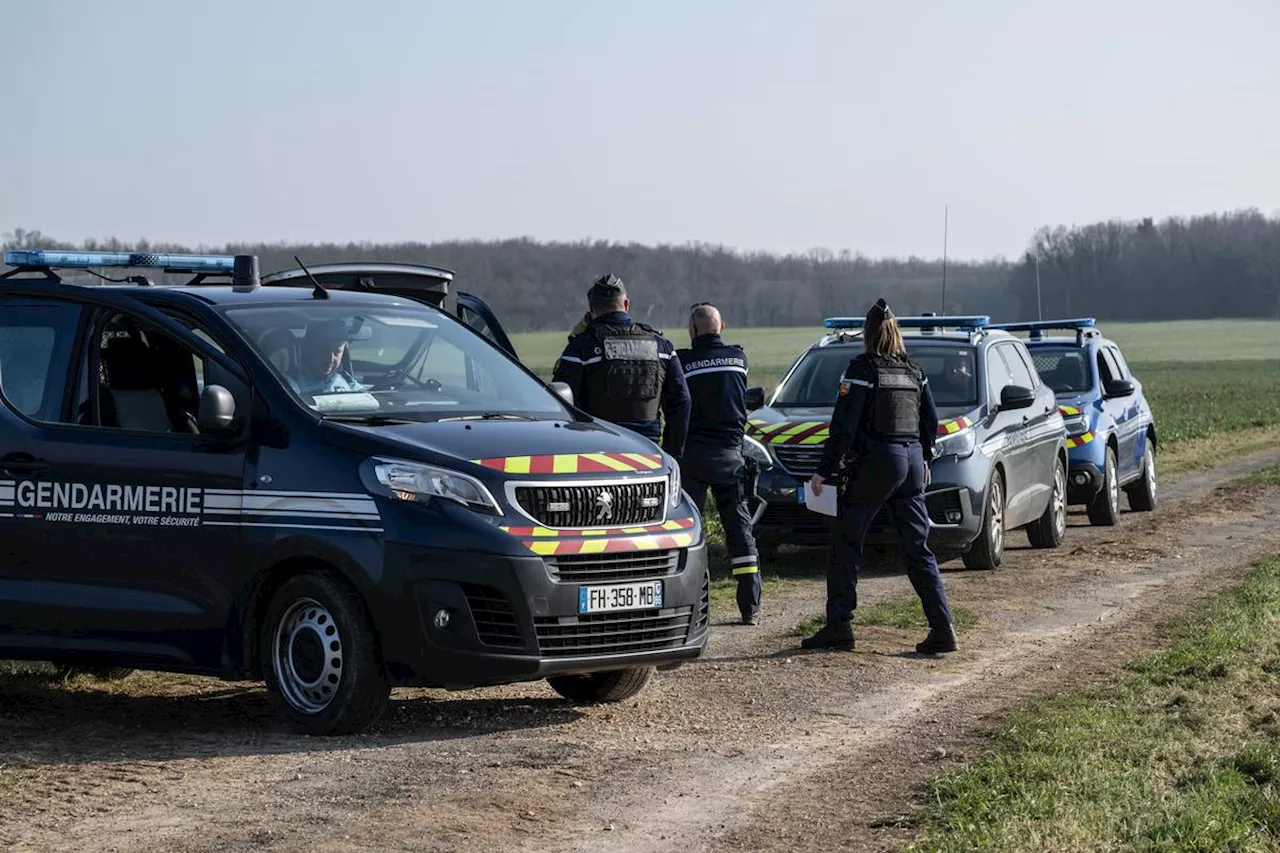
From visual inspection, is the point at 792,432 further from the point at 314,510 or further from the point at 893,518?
the point at 314,510

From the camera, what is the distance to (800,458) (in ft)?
46.7

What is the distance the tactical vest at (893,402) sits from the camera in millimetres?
10305

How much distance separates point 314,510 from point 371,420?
1.60 ft

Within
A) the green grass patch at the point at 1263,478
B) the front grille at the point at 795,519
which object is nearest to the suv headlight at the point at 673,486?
the front grille at the point at 795,519

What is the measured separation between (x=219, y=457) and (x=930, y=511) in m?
6.98

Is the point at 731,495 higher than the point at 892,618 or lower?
higher

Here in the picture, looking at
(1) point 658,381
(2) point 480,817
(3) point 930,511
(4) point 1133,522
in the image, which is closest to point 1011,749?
(2) point 480,817

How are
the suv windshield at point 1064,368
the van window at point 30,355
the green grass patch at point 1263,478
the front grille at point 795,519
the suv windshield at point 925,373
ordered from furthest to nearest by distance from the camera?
the green grass patch at point 1263,478
the suv windshield at point 1064,368
the suv windshield at point 925,373
the front grille at point 795,519
the van window at point 30,355

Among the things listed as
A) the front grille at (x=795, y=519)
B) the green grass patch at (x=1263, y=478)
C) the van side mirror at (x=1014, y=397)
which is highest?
the van side mirror at (x=1014, y=397)

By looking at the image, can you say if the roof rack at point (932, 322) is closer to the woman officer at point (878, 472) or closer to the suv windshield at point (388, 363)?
the woman officer at point (878, 472)

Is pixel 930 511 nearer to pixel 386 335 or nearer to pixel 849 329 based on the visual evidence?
pixel 849 329

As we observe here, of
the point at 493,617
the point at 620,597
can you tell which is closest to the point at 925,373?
the point at 620,597

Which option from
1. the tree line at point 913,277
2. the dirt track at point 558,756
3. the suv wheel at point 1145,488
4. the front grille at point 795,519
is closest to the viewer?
the dirt track at point 558,756

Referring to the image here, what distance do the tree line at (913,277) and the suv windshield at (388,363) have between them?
117407mm
